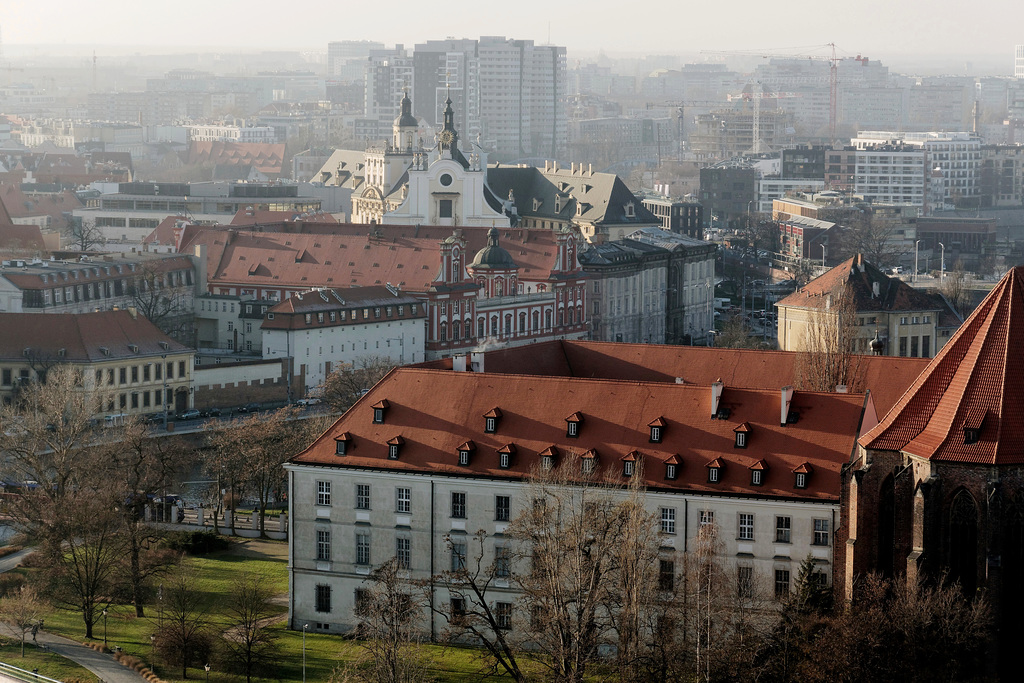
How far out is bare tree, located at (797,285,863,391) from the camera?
9144cm

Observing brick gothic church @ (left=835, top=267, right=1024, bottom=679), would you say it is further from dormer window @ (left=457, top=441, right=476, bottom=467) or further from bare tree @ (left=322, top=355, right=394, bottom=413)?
bare tree @ (left=322, top=355, right=394, bottom=413)

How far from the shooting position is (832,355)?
315 feet

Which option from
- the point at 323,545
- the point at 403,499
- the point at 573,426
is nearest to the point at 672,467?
the point at 573,426

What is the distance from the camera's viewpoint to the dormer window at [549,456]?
77000mm

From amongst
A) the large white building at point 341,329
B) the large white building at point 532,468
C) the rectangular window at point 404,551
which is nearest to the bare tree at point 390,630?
the rectangular window at point 404,551

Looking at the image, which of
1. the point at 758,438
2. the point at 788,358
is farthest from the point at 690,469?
the point at 788,358

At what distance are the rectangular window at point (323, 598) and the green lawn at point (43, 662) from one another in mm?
9622

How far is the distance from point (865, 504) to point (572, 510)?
9704mm

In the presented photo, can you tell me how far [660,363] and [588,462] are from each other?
14771 millimetres

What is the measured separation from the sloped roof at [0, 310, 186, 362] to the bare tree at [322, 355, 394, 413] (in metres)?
9.82

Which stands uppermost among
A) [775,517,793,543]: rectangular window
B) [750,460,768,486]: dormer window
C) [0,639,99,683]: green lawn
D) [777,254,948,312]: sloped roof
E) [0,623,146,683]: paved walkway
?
[777,254,948,312]: sloped roof

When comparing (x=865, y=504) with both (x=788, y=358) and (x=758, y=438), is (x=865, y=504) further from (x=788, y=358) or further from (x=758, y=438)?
(x=788, y=358)

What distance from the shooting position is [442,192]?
19112 cm

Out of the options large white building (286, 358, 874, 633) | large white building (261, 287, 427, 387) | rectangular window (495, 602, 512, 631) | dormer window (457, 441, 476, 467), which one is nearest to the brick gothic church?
large white building (286, 358, 874, 633)
